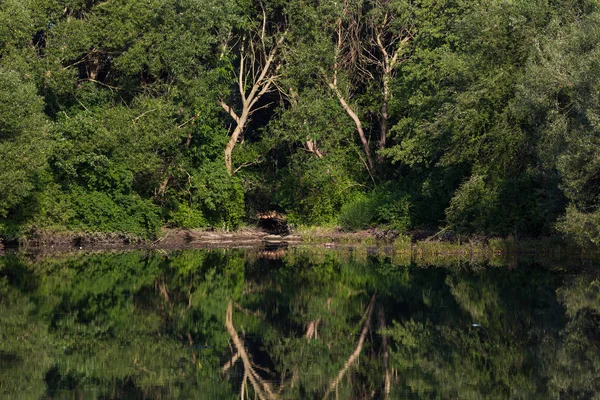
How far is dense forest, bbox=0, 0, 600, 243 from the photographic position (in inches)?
1387

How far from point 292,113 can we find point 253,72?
12.6 feet

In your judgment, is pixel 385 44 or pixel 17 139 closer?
pixel 17 139

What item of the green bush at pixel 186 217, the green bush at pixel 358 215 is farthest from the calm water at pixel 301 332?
the green bush at pixel 186 217

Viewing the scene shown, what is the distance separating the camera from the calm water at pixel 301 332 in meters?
14.3

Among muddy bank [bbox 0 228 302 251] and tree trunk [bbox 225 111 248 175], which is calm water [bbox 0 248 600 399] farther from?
tree trunk [bbox 225 111 248 175]

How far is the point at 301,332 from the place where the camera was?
19.3 meters

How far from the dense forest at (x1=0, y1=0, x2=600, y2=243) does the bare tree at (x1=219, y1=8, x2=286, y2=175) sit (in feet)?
0.48

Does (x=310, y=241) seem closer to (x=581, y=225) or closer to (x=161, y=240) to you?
(x=161, y=240)

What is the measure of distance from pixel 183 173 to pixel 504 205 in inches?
622

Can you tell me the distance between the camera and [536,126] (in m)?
32.3

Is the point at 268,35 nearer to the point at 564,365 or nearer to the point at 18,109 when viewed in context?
the point at 18,109

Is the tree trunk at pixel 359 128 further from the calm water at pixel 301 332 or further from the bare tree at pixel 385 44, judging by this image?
the calm water at pixel 301 332

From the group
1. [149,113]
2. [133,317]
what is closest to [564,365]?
[133,317]

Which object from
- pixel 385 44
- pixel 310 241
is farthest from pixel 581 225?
pixel 385 44
